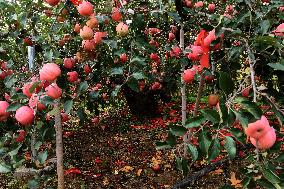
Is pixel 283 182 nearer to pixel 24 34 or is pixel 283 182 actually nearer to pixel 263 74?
pixel 263 74

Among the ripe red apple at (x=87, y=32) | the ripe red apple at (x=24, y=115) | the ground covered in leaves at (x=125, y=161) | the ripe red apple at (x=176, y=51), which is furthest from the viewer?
the ground covered in leaves at (x=125, y=161)

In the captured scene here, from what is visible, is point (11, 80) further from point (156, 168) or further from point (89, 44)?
point (156, 168)

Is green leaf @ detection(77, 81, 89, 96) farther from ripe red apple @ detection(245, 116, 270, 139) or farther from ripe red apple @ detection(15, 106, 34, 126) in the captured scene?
ripe red apple @ detection(245, 116, 270, 139)

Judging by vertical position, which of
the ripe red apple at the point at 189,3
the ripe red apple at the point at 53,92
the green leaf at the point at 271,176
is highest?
the ripe red apple at the point at 189,3

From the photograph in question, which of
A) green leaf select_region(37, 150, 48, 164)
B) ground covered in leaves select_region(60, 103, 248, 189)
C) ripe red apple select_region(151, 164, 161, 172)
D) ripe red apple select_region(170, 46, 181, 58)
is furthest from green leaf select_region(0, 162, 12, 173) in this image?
ripe red apple select_region(151, 164, 161, 172)

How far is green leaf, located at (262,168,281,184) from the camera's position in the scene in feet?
3.69

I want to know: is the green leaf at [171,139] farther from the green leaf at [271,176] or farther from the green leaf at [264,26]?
the green leaf at [264,26]

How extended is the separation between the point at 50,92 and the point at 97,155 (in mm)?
3024

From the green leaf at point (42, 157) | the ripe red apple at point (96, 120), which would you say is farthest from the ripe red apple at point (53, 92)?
the ripe red apple at point (96, 120)

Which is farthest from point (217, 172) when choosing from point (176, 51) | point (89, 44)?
point (89, 44)

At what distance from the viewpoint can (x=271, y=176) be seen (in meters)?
1.13

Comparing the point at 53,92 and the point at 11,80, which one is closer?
the point at 53,92

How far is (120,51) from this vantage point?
188 centimetres

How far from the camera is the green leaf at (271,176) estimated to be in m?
1.12
